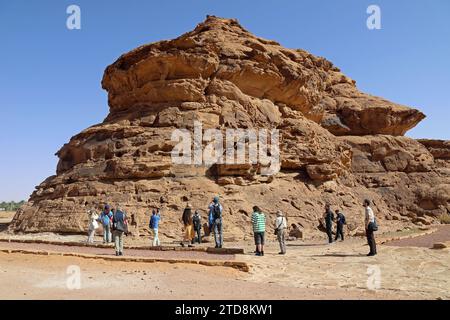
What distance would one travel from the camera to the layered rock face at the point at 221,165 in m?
20.4

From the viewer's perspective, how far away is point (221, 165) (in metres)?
21.4

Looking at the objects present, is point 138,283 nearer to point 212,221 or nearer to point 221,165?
point 212,221

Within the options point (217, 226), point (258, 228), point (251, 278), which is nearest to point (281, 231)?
point (258, 228)

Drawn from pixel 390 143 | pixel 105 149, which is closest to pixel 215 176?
pixel 105 149

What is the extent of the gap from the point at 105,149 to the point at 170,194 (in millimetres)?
5433

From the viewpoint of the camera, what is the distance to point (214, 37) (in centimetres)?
2614

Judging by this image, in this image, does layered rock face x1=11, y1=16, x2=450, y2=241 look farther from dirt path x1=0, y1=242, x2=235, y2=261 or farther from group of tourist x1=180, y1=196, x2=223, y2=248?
dirt path x1=0, y1=242, x2=235, y2=261

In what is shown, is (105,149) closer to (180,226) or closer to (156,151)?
(156,151)

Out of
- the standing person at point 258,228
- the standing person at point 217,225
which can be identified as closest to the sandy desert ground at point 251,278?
the standing person at point 258,228

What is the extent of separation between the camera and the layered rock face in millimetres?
20438

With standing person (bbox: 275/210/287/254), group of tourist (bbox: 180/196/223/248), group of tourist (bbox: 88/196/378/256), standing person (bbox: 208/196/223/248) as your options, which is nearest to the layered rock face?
group of tourist (bbox: 180/196/223/248)

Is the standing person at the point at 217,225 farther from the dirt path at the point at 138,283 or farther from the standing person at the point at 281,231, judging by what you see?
the dirt path at the point at 138,283
